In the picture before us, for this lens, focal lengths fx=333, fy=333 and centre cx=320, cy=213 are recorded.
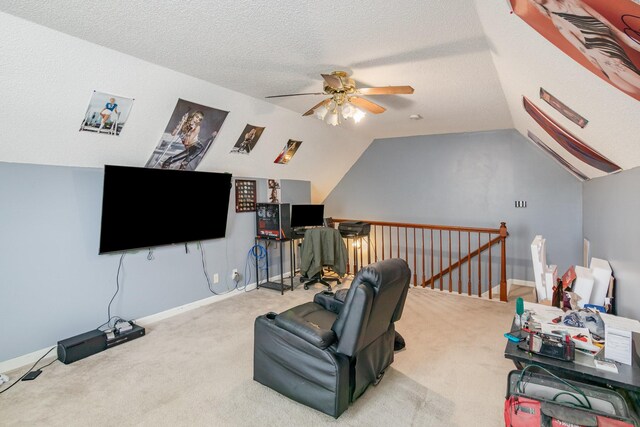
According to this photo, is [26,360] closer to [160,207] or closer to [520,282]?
[160,207]

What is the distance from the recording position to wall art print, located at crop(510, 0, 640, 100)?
763 millimetres

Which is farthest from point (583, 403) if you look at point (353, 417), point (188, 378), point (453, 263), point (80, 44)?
point (453, 263)

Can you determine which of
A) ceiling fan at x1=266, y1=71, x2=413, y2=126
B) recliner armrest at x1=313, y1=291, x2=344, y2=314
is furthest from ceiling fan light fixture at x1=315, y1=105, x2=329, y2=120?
recliner armrest at x1=313, y1=291, x2=344, y2=314

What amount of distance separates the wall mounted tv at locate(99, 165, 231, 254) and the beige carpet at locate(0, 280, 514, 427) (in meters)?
1.05

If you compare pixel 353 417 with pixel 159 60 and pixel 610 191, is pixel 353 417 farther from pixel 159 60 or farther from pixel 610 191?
pixel 159 60

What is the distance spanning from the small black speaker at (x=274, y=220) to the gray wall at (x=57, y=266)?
4.85ft

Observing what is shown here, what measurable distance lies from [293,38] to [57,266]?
2953mm

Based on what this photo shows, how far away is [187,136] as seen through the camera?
3.68 metres

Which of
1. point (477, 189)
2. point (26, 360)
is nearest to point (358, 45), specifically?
point (26, 360)

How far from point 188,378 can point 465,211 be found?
4929 millimetres

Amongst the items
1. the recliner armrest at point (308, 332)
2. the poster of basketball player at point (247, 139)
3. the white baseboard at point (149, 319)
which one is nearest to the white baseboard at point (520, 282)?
the white baseboard at point (149, 319)

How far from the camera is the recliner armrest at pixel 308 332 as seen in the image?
213cm

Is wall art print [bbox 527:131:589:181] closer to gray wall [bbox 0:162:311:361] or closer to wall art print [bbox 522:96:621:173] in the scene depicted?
A: wall art print [bbox 522:96:621:173]

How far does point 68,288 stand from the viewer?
3.19 metres
